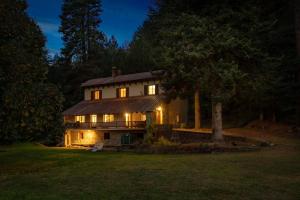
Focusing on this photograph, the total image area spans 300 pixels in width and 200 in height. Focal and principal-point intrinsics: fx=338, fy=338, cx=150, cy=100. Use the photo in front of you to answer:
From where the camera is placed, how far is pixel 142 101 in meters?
41.5

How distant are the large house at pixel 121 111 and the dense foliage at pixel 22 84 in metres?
20.6

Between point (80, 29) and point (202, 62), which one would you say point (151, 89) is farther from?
point (80, 29)

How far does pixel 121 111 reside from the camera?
40.7m

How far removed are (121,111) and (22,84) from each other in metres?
24.0

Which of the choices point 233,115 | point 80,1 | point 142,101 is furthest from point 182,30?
point 80,1

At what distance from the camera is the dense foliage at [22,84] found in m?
16.0

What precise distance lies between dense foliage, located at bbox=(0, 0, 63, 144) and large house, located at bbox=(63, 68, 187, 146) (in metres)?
20.6

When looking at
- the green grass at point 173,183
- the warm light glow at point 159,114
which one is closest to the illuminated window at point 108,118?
the warm light glow at point 159,114

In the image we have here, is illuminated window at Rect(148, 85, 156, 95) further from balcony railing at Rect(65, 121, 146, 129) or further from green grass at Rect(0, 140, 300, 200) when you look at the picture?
green grass at Rect(0, 140, 300, 200)

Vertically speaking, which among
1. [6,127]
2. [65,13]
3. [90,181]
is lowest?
[90,181]

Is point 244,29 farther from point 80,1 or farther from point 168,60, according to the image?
point 80,1

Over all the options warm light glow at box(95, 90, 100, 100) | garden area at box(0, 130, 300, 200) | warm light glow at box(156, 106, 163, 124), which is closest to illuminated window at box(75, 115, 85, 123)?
warm light glow at box(95, 90, 100, 100)

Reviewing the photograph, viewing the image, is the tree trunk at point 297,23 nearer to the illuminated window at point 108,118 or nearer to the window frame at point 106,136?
the illuminated window at point 108,118

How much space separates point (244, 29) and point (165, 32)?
6.38m
